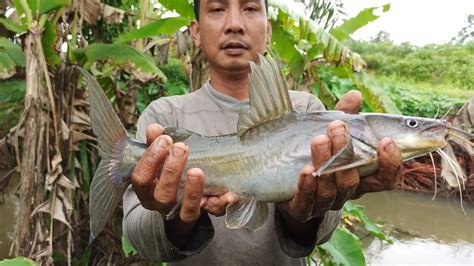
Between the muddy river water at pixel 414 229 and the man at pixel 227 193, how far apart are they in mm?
3960

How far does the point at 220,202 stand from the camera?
1438 mm

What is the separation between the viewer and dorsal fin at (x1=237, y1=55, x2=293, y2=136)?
1441 mm

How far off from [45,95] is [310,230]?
6.71ft

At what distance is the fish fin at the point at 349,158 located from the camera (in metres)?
1.25

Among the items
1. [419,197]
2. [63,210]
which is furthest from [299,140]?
[419,197]

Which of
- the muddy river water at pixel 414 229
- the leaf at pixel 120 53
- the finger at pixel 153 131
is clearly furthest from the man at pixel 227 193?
the muddy river water at pixel 414 229

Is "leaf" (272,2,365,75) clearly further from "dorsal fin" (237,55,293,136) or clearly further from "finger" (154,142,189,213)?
"finger" (154,142,189,213)

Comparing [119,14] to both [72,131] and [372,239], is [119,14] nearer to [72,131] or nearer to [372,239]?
[72,131]

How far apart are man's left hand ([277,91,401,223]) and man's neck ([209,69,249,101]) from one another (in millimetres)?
515

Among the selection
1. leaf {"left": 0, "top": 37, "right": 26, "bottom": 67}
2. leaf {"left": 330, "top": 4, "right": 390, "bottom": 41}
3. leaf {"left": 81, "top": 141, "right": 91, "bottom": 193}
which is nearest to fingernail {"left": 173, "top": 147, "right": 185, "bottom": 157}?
leaf {"left": 0, "top": 37, "right": 26, "bottom": 67}

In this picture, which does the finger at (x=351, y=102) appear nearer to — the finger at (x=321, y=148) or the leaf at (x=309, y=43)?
the finger at (x=321, y=148)

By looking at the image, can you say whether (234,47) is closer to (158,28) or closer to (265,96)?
(265,96)

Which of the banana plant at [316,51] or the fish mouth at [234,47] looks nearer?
the fish mouth at [234,47]

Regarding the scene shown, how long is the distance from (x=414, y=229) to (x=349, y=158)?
6.73m
